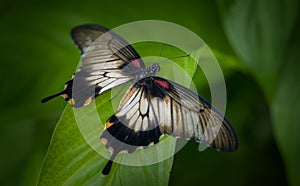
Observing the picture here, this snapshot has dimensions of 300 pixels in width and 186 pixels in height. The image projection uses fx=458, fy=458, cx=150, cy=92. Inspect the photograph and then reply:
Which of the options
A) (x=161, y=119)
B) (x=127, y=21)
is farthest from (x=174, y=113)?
(x=127, y=21)

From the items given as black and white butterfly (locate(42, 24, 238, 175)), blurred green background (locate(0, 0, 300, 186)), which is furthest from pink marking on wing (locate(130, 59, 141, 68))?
blurred green background (locate(0, 0, 300, 186))

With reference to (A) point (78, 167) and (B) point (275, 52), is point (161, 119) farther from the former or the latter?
(B) point (275, 52)

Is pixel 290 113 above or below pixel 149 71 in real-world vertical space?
below

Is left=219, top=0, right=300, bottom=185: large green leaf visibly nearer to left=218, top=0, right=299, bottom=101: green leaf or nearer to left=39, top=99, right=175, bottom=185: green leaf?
left=218, top=0, right=299, bottom=101: green leaf

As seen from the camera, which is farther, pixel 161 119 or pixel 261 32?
pixel 261 32

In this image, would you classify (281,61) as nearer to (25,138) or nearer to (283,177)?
(283,177)

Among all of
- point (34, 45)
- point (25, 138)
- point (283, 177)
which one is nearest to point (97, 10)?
point (34, 45)
